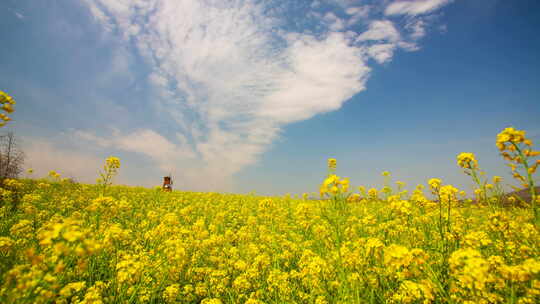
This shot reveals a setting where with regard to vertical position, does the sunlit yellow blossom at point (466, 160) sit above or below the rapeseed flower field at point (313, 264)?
above

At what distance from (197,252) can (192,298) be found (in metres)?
1.25

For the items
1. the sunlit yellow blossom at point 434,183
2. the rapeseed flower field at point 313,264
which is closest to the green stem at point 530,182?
the rapeseed flower field at point 313,264

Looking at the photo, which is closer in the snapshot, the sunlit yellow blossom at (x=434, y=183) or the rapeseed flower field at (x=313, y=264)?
the rapeseed flower field at (x=313, y=264)

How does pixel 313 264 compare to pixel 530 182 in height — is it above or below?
below

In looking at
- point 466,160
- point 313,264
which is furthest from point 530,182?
point 313,264

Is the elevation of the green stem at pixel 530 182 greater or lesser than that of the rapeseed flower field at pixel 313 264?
greater

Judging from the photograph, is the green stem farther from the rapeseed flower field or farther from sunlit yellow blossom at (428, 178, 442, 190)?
sunlit yellow blossom at (428, 178, 442, 190)

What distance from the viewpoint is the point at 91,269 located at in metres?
3.72

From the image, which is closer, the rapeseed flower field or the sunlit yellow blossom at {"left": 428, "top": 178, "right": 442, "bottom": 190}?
the rapeseed flower field

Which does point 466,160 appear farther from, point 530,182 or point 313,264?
point 313,264

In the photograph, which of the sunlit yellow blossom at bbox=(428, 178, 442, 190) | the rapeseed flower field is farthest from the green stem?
the sunlit yellow blossom at bbox=(428, 178, 442, 190)

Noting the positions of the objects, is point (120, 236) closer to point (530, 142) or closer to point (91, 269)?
point (91, 269)

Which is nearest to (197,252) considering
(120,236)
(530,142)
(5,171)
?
(120,236)

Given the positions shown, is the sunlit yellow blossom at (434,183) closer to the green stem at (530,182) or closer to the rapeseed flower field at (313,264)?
the rapeseed flower field at (313,264)
